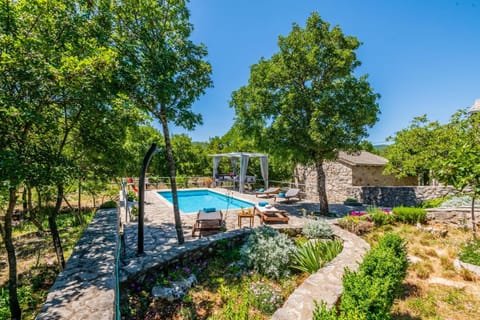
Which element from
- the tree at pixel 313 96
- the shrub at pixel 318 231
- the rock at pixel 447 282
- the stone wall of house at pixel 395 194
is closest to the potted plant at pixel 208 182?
the tree at pixel 313 96

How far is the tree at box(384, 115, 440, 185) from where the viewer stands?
12.8 meters

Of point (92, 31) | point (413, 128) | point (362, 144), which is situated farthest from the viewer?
point (413, 128)

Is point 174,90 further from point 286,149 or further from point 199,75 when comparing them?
point 286,149

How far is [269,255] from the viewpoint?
460 centimetres

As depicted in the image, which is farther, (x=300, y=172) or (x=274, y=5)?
(x=300, y=172)

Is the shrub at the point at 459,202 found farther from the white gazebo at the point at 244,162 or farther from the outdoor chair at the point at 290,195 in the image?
the white gazebo at the point at 244,162

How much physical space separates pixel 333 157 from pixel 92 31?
9.44m

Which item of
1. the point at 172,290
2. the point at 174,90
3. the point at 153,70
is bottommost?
the point at 172,290

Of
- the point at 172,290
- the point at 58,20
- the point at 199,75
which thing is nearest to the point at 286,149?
the point at 199,75

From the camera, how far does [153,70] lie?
462 cm

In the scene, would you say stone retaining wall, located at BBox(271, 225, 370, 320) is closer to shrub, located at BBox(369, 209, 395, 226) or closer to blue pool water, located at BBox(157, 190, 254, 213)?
shrub, located at BBox(369, 209, 395, 226)

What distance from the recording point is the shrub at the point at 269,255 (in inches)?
176

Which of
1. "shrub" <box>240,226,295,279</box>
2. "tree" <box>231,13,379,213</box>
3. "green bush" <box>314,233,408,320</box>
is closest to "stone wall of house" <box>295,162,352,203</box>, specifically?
"tree" <box>231,13,379,213</box>

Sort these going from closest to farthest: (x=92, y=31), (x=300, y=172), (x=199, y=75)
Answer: (x=92, y=31) → (x=199, y=75) → (x=300, y=172)
